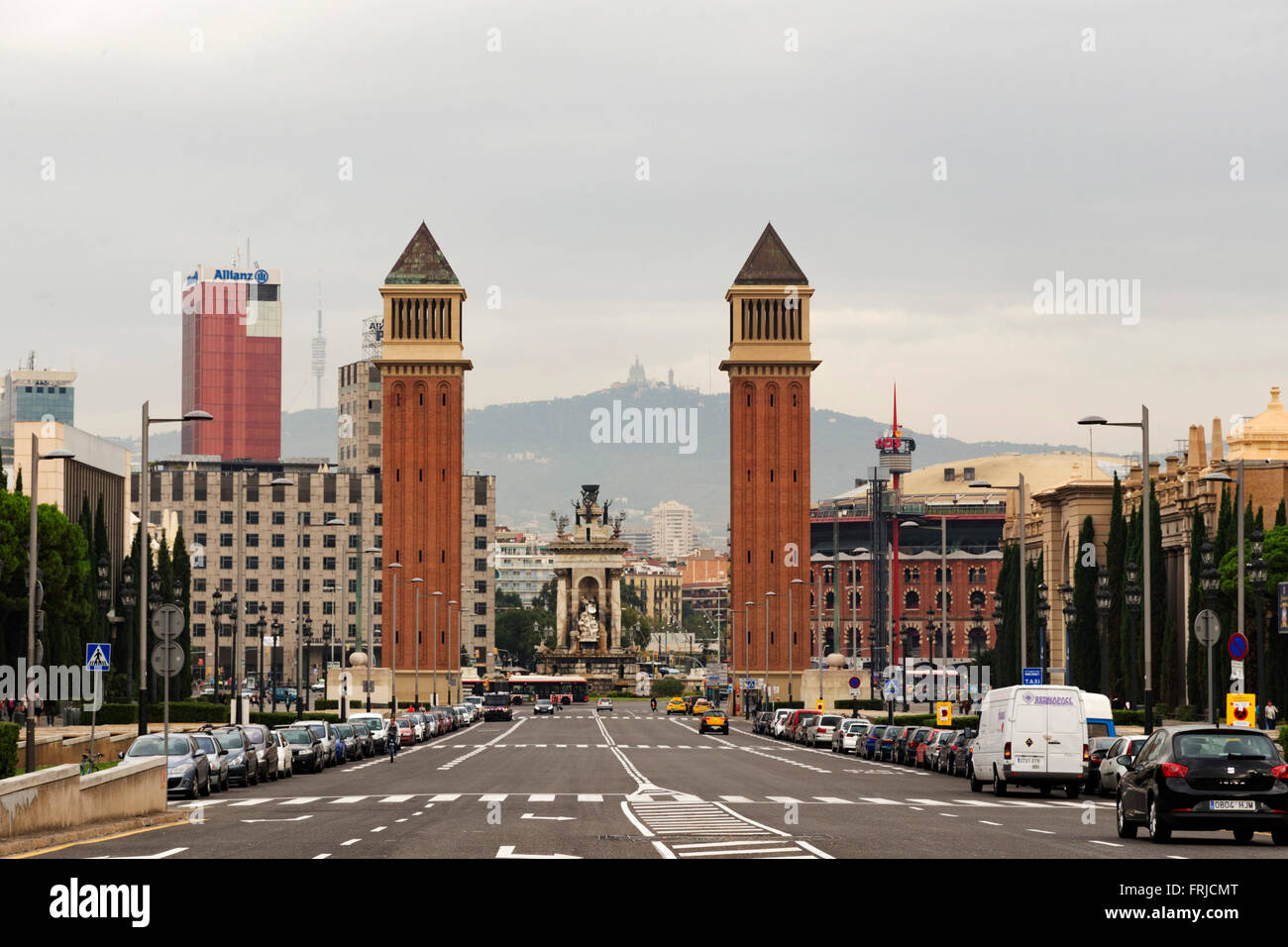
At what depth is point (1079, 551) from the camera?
89.6 metres

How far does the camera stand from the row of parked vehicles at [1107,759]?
2267 cm

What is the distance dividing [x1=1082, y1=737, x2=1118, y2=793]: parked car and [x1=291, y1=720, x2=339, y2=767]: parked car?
22179 millimetres

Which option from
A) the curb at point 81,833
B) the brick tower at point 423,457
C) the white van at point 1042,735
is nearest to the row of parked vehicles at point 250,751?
the curb at point 81,833

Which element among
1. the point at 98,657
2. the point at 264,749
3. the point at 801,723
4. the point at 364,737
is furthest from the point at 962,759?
the point at 801,723

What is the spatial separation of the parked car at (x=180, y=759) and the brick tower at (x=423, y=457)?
324 feet

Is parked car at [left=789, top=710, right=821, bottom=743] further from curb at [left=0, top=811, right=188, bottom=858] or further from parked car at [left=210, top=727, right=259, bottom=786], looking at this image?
curb at [left=0, top=811, right=188, bottom=858]

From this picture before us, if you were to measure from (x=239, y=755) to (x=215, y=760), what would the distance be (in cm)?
220

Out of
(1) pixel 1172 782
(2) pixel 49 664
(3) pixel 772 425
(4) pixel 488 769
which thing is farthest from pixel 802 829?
(3) pixel 772 425

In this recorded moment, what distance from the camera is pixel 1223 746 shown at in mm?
23141

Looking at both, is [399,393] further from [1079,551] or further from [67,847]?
[67,847]

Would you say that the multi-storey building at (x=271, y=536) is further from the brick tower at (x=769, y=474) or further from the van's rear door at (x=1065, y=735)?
the van's rear door at (x=1065, y=735)

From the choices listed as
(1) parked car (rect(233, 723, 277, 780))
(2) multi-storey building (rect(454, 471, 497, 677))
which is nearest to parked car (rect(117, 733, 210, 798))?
(1) parked car (rect(233, 723, 277, 780))
